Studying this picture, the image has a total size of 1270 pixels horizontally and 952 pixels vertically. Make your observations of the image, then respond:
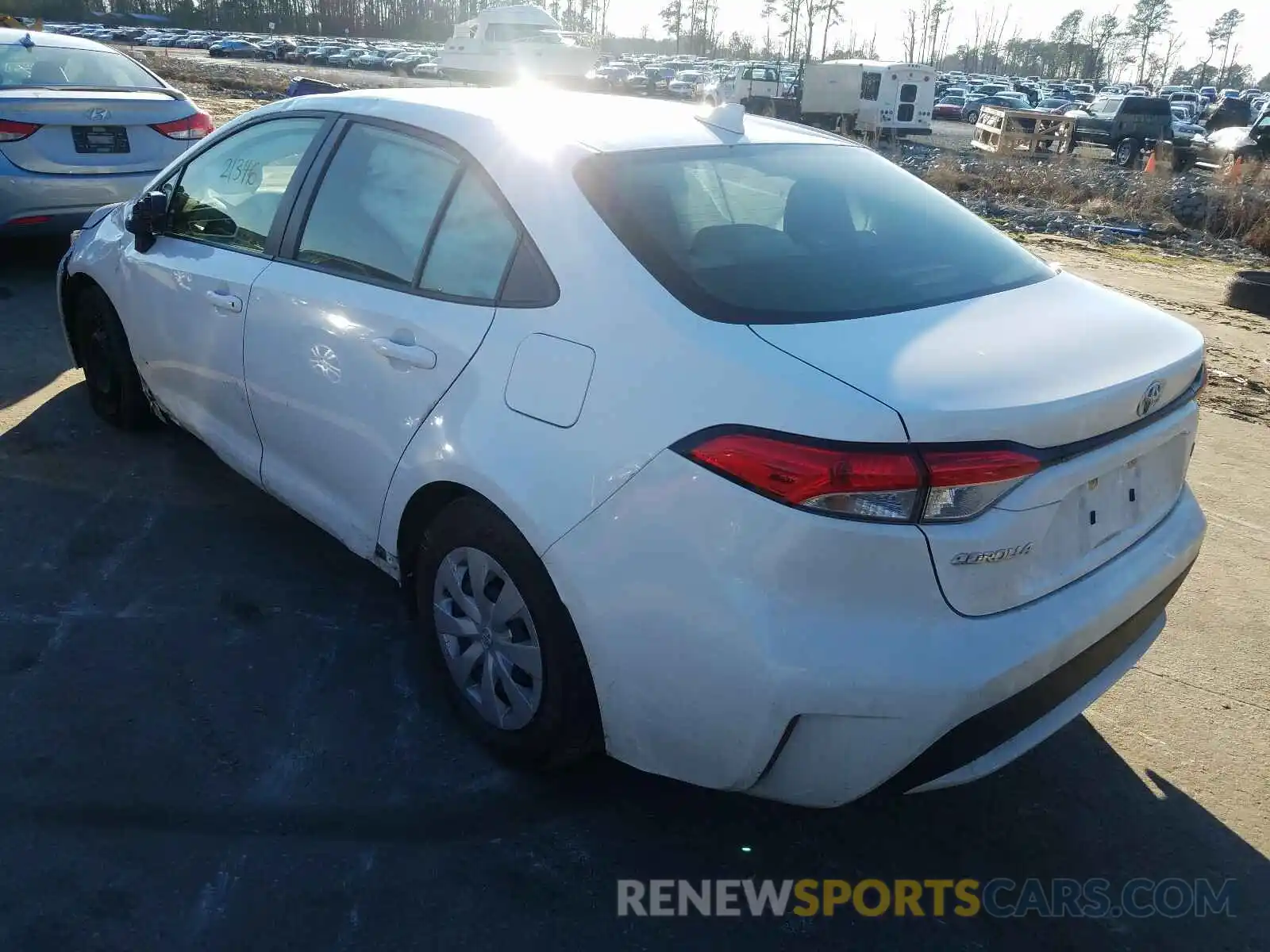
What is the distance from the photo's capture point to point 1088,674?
2.36m

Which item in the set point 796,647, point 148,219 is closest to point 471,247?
point 796,647

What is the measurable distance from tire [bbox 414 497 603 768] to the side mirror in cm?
199

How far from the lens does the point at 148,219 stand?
3.94m

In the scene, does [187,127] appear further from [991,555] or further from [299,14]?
[299,14]

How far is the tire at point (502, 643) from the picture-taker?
2.42 m

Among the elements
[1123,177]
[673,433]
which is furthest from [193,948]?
[1123,177]

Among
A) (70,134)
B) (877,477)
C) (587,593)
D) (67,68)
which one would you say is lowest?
(587,593)

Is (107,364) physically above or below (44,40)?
below

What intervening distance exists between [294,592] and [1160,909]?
2813 millimetres

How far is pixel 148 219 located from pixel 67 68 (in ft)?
15.6

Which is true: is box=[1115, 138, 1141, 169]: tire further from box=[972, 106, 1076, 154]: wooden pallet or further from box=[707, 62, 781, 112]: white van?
box=[707, 62, 781, 112]: white van

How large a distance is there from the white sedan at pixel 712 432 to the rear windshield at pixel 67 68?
5.16 m

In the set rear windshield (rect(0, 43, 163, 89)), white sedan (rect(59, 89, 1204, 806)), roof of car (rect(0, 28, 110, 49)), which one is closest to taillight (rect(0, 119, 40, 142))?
rear windshield (rect(0, 43, 163, 89))

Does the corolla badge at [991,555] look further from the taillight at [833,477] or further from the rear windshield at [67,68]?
the rear windshield at [67,68]
